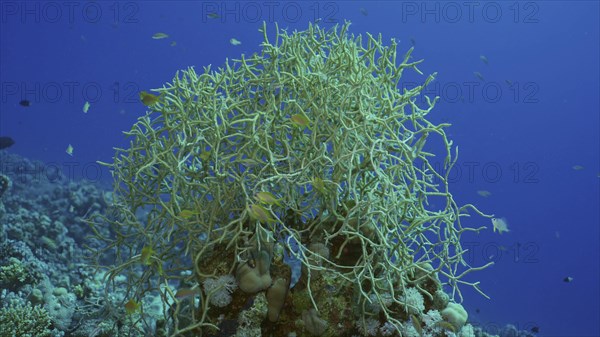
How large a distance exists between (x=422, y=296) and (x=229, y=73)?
8.01 ft

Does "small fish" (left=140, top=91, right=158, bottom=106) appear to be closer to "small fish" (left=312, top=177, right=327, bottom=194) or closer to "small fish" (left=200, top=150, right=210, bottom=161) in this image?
"small fish" (left=200, top=150, right=210, bottom=161)

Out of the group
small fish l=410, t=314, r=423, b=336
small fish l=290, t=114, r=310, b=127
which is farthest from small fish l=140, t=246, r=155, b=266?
small fish l=410, t=314, r=423, b=336

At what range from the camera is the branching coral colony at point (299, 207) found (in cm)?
360

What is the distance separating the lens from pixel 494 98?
46.8 meters

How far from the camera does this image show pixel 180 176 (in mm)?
3719

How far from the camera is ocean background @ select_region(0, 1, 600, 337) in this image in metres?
46.9

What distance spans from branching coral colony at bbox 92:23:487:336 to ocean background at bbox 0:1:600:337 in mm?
30258

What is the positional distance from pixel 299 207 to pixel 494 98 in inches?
1852

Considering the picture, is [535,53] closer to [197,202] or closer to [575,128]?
[575,128]

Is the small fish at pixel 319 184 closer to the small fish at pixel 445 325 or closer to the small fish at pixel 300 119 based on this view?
the small fish at pixel 300 119

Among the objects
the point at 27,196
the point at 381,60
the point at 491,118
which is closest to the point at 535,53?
the point at 491,118

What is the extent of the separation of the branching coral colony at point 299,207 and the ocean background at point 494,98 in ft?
99.3

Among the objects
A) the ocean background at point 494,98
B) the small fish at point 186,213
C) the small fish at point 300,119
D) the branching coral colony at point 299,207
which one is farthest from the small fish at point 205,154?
the ocean background at point 494,98

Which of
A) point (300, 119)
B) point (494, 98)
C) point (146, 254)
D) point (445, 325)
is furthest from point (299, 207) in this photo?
point (494, 98)
